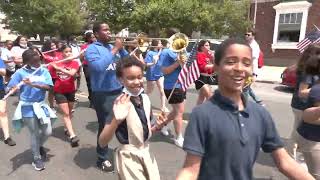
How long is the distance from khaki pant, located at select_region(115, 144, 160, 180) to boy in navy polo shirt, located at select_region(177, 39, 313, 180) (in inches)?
44.1

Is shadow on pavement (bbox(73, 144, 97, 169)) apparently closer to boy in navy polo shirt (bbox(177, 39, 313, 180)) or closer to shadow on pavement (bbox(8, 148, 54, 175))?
shadow on pavement (bbox(8, 148, 54, 175))

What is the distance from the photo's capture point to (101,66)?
4.74 m

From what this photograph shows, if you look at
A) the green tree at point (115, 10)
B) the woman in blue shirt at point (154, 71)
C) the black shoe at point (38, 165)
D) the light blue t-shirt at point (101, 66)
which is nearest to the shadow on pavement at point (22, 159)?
the black shoe at point (38, 165)

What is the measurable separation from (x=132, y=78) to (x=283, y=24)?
22785mm

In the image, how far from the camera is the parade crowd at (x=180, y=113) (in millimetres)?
2047

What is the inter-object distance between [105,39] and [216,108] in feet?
9.82

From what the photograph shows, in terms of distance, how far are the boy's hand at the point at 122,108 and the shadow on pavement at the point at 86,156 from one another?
2.55 metres

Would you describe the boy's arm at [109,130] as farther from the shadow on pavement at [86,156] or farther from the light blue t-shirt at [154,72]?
the light blue t-shirt at [154,72]

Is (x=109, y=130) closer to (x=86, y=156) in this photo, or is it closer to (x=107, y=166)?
(x=107, y=166)

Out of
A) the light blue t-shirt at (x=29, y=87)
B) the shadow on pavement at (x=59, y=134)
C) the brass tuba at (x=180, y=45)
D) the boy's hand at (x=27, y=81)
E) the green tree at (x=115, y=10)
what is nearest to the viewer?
the boy's hand at (x=27, y=81)

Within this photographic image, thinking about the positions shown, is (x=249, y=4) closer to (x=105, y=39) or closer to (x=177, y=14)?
(x=177, y=14)

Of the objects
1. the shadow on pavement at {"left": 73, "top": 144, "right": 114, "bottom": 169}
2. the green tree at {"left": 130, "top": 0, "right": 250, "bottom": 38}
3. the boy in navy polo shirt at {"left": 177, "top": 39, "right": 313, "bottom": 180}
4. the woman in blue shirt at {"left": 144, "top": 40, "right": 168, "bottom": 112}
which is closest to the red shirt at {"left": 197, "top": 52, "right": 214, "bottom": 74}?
the woman in blue shirt at {"left": 144, "top": 40, "right": 168, "bottom": 112}

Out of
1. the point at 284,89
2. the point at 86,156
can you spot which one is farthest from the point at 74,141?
the point at 284,89

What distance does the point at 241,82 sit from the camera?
81.0 inches
